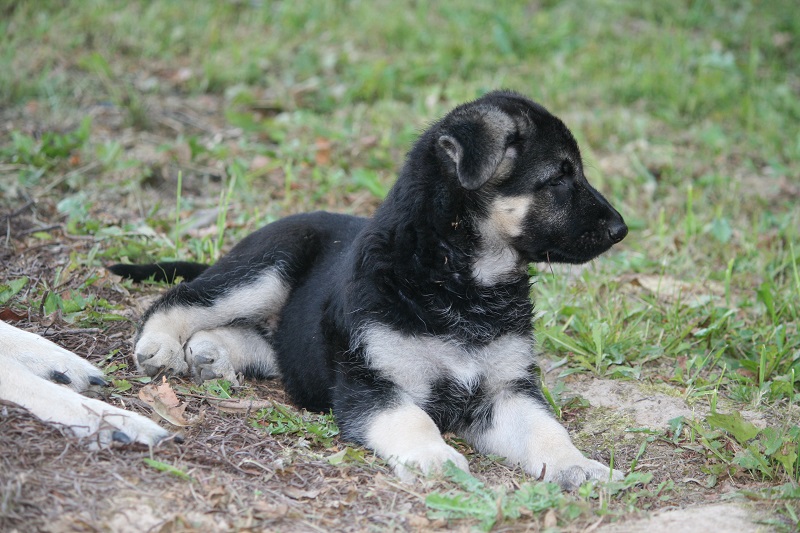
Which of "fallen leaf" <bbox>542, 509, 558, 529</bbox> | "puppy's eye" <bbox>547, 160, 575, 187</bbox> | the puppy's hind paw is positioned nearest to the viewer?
"fallen leaf" <bbox>542, 509, 558, 529</bbox>

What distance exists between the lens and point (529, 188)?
4.29 m

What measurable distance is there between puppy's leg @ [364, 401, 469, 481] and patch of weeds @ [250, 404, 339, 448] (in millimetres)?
298

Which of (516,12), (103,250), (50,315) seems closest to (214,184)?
(103,250)

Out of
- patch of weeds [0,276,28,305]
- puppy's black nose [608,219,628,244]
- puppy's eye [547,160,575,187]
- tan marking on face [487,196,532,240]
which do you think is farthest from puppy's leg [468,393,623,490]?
patch of weeds [0,276,28,305]

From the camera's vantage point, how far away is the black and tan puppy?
405 centimetres

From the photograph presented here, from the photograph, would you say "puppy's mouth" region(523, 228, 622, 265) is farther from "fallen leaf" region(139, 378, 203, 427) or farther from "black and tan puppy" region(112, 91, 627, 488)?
"fallen leaf" region(139, 378, 203, 427)

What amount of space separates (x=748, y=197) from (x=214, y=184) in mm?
4515

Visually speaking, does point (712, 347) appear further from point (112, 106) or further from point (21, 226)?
point (112, 106)

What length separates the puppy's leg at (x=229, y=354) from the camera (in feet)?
15.4

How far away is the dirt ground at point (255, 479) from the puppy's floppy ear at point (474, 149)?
1318 mm

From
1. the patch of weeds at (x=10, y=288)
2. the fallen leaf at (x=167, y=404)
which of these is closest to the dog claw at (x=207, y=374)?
the fallen leaf at (x=167, y=404)

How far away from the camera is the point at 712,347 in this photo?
5.33 metres

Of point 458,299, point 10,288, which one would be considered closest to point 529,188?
point 458,299

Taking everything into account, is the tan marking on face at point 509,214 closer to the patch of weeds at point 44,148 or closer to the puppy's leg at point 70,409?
the puppy's leg at point 70,409
